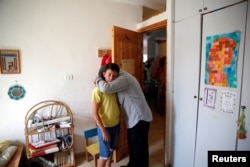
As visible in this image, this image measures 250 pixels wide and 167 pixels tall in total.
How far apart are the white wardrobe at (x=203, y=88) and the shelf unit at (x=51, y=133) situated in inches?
55.5

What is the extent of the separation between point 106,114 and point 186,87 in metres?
0.92

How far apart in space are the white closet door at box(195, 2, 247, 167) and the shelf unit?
157cm

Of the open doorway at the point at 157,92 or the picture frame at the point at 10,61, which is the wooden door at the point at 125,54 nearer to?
the open doorway at the point at 157,92

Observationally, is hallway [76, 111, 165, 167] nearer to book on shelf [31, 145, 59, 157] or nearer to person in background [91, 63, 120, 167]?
book on shelf [31, 145, 59, 157]

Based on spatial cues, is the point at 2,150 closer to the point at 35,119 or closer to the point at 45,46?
the point at 35,119

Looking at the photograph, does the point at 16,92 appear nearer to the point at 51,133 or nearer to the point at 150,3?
the point at 51,133

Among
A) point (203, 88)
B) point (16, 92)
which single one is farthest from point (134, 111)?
point (16, 92)

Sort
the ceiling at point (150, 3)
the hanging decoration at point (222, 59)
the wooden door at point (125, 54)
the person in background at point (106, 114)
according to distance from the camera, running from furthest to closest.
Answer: the ceiling at point (150, 3) < the wooden door at point (125, 54) < the person in background at point (106, 114) < the hanging decoration at point (222, 59)

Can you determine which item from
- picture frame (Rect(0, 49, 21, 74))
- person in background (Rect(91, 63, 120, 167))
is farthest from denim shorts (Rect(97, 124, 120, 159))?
picture frame (Rect(0, 49, 21, 74))

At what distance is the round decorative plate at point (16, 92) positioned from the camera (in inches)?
84.8

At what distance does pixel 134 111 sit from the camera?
1842 mm

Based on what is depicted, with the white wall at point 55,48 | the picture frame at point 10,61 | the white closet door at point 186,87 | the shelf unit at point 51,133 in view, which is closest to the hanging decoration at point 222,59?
the white closet door at point 186,87

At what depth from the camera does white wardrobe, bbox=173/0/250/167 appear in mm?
1347

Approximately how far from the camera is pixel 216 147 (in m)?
1.59
